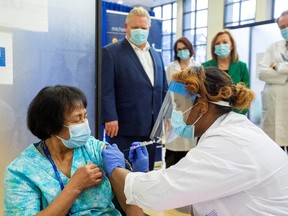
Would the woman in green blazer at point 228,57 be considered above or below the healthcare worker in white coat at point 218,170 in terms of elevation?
above

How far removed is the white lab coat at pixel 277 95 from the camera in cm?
288

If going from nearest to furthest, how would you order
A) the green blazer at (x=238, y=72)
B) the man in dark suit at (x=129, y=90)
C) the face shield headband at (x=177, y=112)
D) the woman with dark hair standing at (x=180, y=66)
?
the face shield headband at (x=177, y=112), the man in dark suit at (x=129, y=90), the green blazer at (x=238, y=72), the woman with dark hair standing at (x=180, y=66)

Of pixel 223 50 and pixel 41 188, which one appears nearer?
pixel 41 188

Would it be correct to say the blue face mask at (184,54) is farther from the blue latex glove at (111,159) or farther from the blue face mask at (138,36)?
the blue latex glove at (111,159)

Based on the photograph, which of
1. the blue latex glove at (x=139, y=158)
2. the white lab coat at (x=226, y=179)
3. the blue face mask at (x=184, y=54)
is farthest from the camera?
the blue face mask at (x=184, y=54)

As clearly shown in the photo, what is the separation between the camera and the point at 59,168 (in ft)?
4.43

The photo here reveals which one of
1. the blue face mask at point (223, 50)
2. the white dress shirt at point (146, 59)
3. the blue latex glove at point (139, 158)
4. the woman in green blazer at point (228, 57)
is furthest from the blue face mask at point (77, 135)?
the blue face mask at point (223, 50)

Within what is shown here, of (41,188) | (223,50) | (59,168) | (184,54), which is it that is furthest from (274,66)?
(41,188)

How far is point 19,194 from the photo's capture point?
1209 millimetres

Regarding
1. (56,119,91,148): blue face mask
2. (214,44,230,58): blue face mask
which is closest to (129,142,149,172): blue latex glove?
(56,119,91,148): blue face mask

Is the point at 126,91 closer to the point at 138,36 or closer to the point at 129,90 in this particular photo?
the point at 129,90

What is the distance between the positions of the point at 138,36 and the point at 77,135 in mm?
1156

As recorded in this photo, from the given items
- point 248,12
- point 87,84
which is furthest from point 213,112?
point 248,12

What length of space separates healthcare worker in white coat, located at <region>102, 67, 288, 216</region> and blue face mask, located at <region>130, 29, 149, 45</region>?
1066mm
